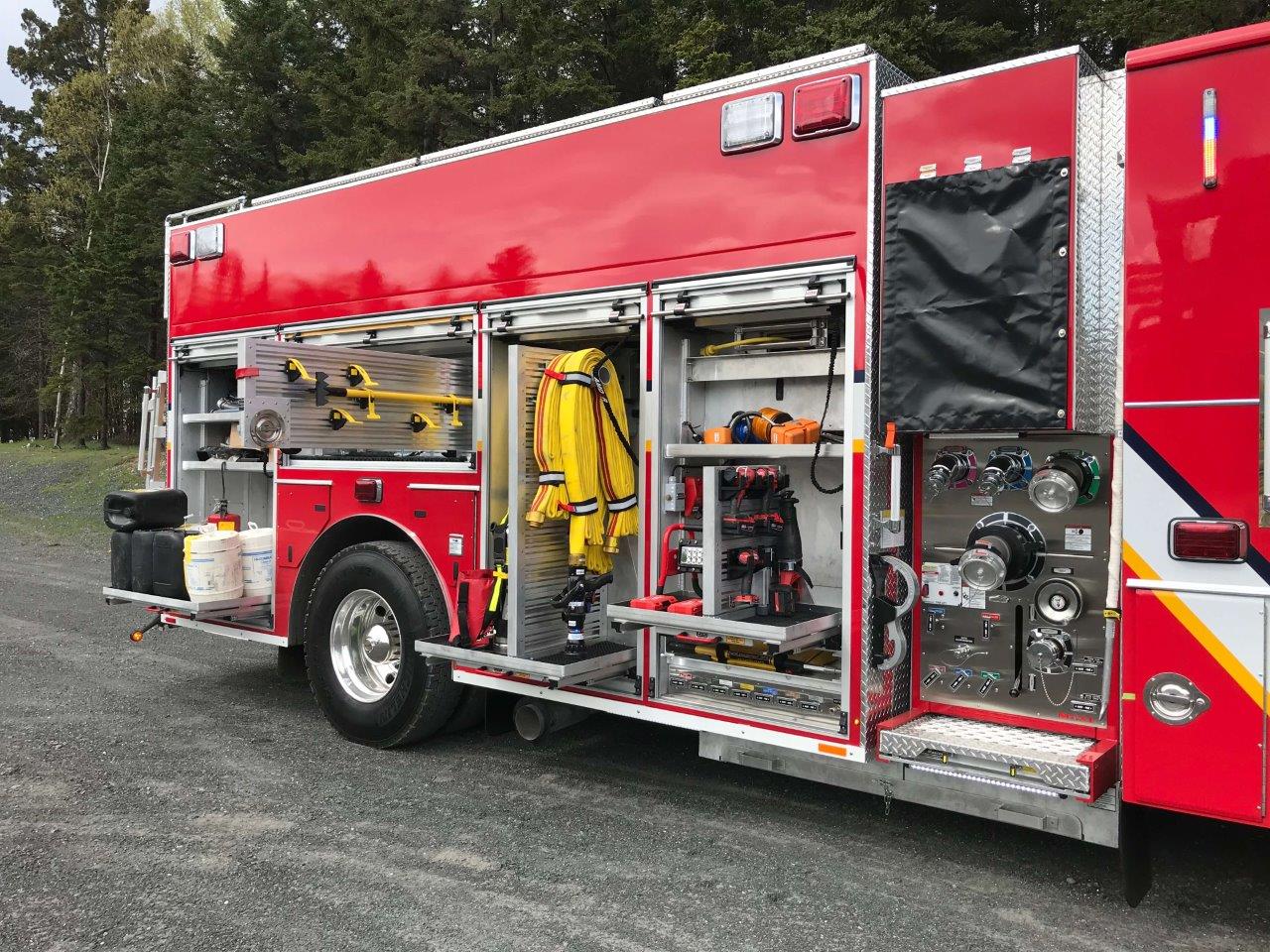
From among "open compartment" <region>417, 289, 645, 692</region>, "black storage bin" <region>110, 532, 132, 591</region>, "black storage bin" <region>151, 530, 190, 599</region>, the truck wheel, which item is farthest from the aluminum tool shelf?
"black storage bin" <region>110, 532, 132, 591</region>

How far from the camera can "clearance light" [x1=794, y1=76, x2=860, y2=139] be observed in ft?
13.0

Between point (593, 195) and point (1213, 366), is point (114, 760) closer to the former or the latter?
point (593, 195)

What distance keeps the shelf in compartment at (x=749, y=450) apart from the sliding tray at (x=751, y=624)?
68cm

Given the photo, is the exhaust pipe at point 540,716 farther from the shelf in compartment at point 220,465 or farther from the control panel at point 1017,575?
the shelf in compartment at point 220,465

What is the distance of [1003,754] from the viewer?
11.5 ft

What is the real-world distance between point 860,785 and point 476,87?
19551 mm

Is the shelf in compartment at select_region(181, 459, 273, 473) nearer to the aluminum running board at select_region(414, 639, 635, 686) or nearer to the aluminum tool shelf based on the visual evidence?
the aluminum running board at select_region(414, 639, 635, 686)

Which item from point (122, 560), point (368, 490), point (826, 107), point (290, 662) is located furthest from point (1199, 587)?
point (122, 560)

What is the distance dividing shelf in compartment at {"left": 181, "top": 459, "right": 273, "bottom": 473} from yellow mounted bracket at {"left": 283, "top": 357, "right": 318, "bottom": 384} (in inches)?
45.8

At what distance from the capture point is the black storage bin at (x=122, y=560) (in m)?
6.68

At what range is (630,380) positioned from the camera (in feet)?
17.8

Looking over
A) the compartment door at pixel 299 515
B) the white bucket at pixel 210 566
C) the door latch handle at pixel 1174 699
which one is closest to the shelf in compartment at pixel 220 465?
the compartment door at pixel 299 515

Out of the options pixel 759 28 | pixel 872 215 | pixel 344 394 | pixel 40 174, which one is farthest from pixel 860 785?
pixel 40 174

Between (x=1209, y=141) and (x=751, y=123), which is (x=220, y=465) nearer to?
(x=751, y=123)
